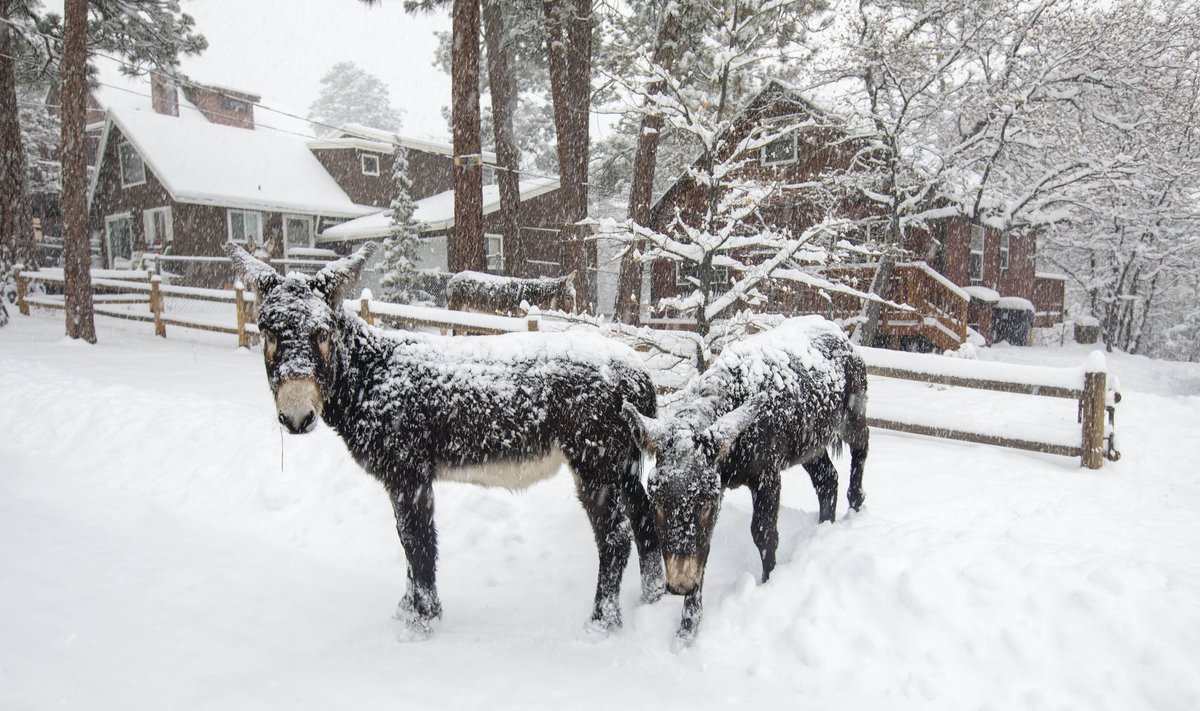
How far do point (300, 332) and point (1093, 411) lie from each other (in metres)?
5.83

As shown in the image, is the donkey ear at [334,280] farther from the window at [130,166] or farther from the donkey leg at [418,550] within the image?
the window at [130,166]

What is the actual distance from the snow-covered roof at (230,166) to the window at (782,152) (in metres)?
15.6

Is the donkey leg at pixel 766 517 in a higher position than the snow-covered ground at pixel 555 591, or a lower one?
higher

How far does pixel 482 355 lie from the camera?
3.55 m

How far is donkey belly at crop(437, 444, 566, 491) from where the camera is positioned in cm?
343

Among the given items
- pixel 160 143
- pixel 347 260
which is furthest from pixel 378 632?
pixel 160 143

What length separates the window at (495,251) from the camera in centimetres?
2484

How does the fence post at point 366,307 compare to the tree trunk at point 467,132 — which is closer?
the fence post at point 366,307

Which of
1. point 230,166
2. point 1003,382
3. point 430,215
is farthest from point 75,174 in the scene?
point 1003,382

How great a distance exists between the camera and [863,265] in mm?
11430

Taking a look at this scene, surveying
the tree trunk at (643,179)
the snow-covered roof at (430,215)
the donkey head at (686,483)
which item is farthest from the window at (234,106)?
the donkey head at (686,483)

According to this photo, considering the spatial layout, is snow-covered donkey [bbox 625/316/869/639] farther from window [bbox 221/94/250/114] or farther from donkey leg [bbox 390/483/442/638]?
window [bbox 221/94/250/114]

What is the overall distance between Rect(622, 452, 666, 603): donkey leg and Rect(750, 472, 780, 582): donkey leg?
53 cm

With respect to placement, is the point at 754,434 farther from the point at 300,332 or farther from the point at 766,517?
the point at 300,332
